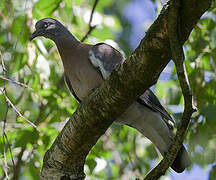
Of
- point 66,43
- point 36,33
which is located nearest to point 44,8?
point 36,33

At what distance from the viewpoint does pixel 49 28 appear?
3.60 metres

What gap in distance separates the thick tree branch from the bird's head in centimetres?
142

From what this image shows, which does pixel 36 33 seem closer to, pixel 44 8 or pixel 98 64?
pixel 44 8

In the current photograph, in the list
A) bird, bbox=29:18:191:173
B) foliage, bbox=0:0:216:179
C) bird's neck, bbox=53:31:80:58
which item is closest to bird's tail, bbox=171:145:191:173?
bird, bbox=29:18:191:173

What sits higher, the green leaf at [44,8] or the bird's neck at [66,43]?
the green leaf at [44,8]

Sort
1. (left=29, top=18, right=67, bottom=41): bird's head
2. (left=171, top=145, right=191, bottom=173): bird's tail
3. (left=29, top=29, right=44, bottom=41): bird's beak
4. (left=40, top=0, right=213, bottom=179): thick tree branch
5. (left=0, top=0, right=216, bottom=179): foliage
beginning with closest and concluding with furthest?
(left=40, top=0, right=213, bottom=179): thick tree branch, (left=171, top=145, right=191, bottom=173): bird's tail, (left=0, top=0, right=216, bottom=179): foliage, (left=29, top=29, right=44, bottom=41): bird's beak, (left=29, top=18, right=67, bottom=41): bird's head

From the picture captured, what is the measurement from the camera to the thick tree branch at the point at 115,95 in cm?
179

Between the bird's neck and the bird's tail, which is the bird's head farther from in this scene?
the bird's tail

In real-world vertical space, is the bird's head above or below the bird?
above

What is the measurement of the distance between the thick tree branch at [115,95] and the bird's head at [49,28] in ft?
4.67

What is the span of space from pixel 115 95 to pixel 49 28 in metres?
1.77

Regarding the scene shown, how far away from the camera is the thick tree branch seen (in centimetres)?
179

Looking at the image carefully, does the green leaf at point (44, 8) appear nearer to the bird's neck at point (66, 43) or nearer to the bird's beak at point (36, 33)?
the bird's beak at point (36, 33)

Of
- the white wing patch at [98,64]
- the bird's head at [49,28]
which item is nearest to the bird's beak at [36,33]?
the bird's head at [49,28]
